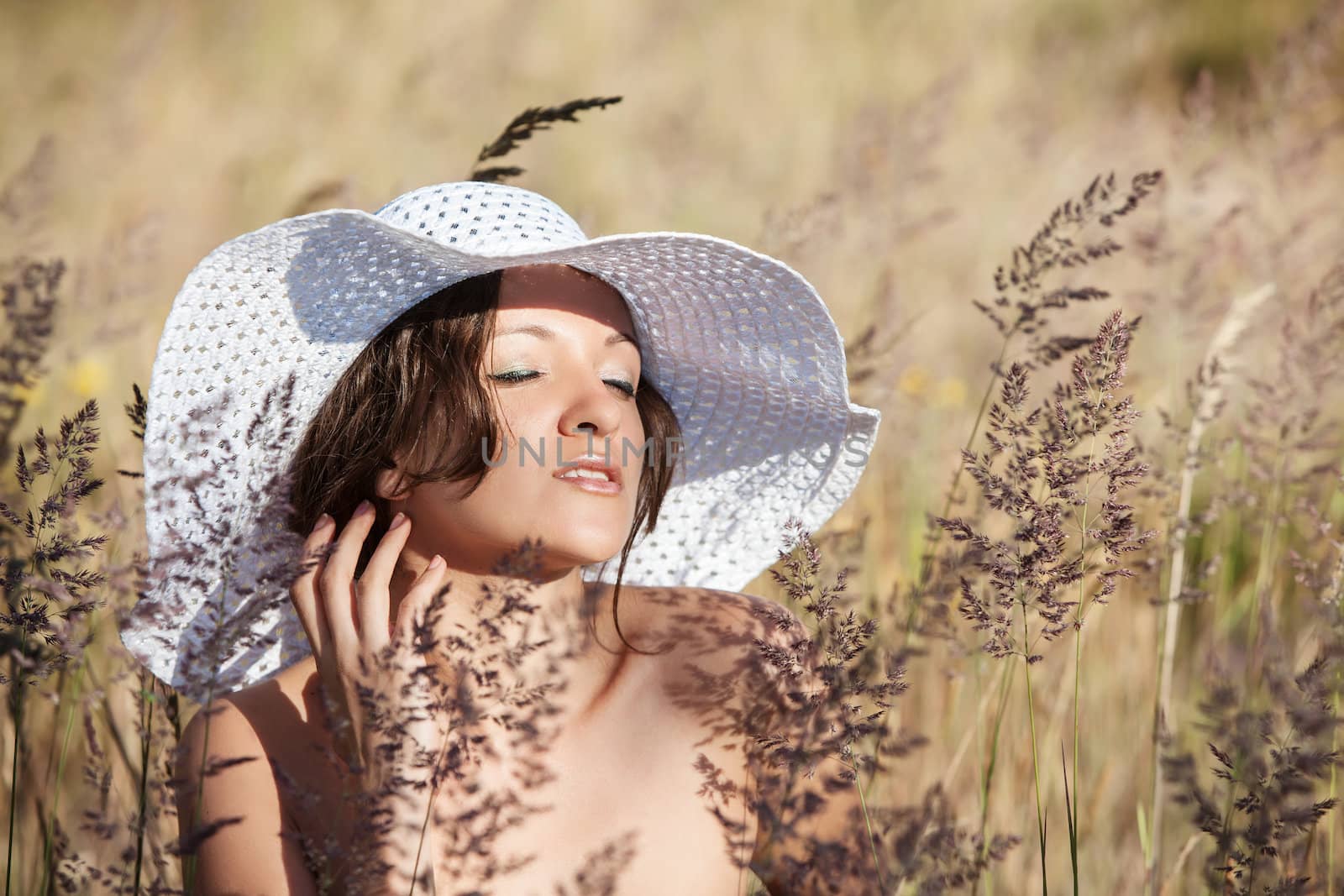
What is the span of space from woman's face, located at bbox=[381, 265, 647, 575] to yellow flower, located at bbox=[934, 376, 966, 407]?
232cm

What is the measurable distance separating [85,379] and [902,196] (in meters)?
2.64

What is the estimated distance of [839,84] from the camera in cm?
840

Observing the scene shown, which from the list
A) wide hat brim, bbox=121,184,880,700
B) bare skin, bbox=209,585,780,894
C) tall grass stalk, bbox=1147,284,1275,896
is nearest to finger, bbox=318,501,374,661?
wide hat brim, bbox=121,184,880,700

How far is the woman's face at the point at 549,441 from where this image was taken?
173cm

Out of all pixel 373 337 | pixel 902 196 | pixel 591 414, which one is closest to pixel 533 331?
pixel 591 414

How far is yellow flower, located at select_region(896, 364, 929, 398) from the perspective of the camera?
3.95 m

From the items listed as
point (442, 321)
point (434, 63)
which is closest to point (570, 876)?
point (442, 321)

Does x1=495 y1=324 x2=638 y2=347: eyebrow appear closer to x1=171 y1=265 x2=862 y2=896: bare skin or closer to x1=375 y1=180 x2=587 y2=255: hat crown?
x1=171 y1=265 x2=862 y2=896: bare skin

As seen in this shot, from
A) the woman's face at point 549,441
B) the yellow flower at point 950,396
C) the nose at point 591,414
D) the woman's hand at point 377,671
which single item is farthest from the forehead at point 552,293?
the yellow flower at point 950,396

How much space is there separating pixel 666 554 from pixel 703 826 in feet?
2.06

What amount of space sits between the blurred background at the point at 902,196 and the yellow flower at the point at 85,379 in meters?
0.03

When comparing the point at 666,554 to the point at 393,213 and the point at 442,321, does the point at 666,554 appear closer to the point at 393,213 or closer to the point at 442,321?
the point at 442,321

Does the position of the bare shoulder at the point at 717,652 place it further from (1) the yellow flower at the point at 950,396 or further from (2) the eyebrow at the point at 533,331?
(1) the yellow flower at the point at 950,396

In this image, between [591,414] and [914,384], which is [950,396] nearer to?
[914,384]
